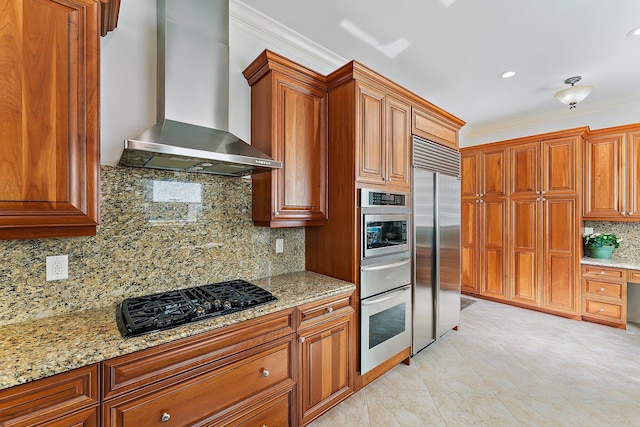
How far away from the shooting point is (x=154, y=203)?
5.82ft

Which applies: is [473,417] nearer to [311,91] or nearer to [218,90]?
[311,91]

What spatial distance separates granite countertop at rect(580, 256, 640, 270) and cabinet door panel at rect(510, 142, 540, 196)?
1.04 meters

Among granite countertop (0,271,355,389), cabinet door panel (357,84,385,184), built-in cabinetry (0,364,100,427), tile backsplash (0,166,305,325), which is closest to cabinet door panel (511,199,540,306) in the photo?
cabinet door panel (357,84,385,184)

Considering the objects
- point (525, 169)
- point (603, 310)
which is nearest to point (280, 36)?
point (525, 169)

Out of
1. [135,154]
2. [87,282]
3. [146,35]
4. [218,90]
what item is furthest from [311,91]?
[87,282]

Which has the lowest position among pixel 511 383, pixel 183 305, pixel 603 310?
pixel 511 383

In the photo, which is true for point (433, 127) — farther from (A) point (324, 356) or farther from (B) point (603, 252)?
(B) point (603, 252)

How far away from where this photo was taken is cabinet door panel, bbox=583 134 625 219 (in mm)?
3510

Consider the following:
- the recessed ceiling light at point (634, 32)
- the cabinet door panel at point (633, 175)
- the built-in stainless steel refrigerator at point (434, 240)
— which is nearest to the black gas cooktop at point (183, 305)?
the built-in stainless steel refrigerator at point (434, 240)

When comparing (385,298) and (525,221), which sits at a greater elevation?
(525,221)

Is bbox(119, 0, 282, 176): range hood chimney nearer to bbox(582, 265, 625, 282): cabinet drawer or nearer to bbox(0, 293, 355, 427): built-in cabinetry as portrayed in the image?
bbox(0, 293, 355, 427): built-in cabinetry

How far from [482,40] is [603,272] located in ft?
10.4

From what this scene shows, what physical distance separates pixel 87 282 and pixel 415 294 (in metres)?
2.46

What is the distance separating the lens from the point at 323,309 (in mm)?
1886
